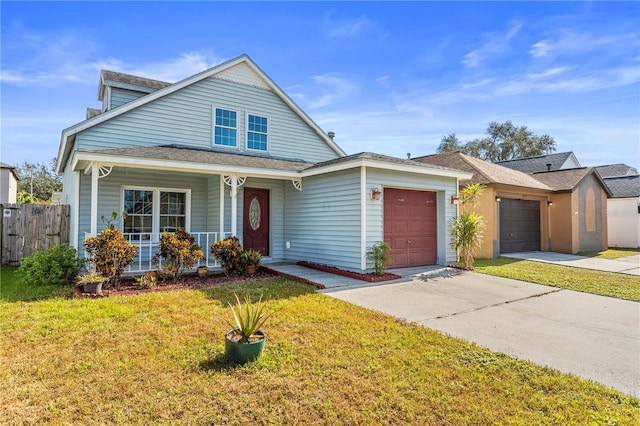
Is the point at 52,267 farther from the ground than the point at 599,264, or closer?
farther from the ground

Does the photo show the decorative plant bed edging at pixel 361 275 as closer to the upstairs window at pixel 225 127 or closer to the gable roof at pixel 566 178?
the upstairs window at pixel 225 127

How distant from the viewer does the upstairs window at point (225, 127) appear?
11.7m

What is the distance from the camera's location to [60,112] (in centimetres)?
1481

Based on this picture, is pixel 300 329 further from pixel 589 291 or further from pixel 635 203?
pixel 635 203

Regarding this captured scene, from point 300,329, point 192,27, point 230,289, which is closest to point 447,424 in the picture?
point 300,329

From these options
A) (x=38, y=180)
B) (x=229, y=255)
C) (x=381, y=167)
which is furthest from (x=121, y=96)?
(x=38, y=180)

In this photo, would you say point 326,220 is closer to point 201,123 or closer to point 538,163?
point 201,123

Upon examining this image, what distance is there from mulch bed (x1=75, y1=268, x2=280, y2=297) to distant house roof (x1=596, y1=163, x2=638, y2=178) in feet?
102

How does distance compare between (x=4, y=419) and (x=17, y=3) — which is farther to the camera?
(x=17, y=3)

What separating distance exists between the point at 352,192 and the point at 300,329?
493 cm

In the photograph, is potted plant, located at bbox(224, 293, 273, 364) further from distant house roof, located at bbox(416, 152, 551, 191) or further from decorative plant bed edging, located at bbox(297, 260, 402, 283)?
distant house roof, located at bbox(416, 152, 551, 191)

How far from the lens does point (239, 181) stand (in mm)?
10109

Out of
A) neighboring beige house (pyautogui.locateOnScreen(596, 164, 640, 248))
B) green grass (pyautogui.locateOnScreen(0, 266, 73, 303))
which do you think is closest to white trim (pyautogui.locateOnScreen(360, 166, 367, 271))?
green grass (pyautogui.locateOnScreen(0, 266, 73, 303))

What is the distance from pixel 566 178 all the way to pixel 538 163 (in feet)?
27.2
